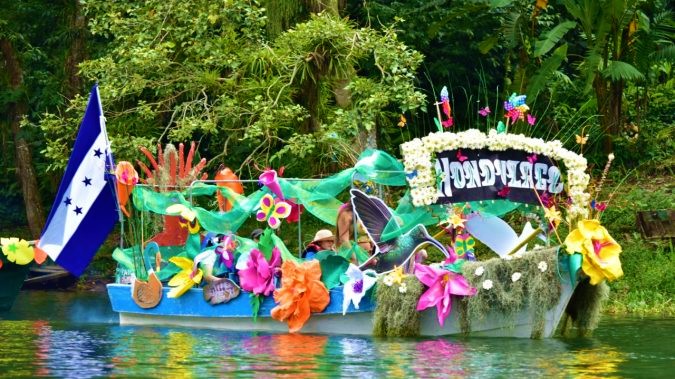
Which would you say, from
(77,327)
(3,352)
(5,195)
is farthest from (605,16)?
(5,195)

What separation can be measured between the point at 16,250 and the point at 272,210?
4.18 meters

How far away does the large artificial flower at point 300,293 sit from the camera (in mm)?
14375

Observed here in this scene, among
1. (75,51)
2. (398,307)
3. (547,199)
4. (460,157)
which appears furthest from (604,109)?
(75,51)

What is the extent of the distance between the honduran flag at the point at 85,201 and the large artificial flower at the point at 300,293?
9.57 ft

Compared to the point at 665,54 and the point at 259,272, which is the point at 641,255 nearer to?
the point at 665,54

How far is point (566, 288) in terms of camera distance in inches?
531

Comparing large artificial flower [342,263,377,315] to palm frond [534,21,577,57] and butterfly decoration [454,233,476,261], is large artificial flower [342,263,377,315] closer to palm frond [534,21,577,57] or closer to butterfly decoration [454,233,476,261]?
butterfly decoration [454,233,476,261]

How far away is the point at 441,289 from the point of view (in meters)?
13.6

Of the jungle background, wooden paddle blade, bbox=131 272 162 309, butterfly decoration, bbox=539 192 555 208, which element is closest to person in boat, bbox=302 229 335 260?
wooden paddle blade, bbox=131 272 162 309

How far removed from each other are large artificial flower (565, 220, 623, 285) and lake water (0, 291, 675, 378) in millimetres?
746

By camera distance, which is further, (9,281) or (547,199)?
(9,281)

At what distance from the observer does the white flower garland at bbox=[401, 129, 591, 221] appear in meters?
13.6

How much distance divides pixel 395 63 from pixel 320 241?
497 cm

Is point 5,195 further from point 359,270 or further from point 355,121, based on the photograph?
point 359,270
